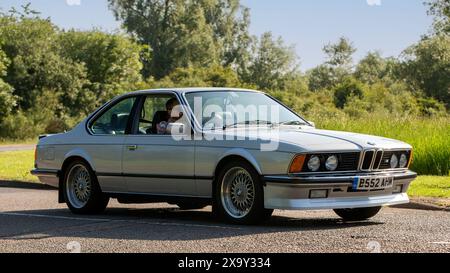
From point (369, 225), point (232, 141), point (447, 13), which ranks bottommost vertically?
point (369, 225)

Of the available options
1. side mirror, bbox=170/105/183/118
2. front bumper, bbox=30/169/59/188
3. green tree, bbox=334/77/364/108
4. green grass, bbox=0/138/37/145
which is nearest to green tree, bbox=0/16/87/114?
green grass, bbox=0/138/37/145

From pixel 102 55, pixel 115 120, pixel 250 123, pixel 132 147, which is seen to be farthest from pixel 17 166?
pixel 102 55

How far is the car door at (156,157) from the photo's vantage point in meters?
10.6

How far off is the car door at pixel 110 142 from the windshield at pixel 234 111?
1090mm

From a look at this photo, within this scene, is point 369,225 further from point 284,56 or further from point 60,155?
point 284,56

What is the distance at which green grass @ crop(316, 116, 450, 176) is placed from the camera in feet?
66.5

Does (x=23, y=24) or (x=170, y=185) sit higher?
(x=23, y=24)

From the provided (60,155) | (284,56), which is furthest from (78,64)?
(284,56)

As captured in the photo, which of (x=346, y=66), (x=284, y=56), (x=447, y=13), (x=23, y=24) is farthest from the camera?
(x=346, y=66)

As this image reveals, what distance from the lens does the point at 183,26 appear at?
Answer: 8156 centimetres

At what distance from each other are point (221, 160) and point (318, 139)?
115cm

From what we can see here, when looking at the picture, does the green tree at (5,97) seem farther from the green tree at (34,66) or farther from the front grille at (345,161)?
the front grille at (345,161)

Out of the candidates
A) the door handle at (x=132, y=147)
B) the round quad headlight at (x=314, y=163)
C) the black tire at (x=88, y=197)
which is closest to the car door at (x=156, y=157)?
the door handle at (x=132, y=147)
